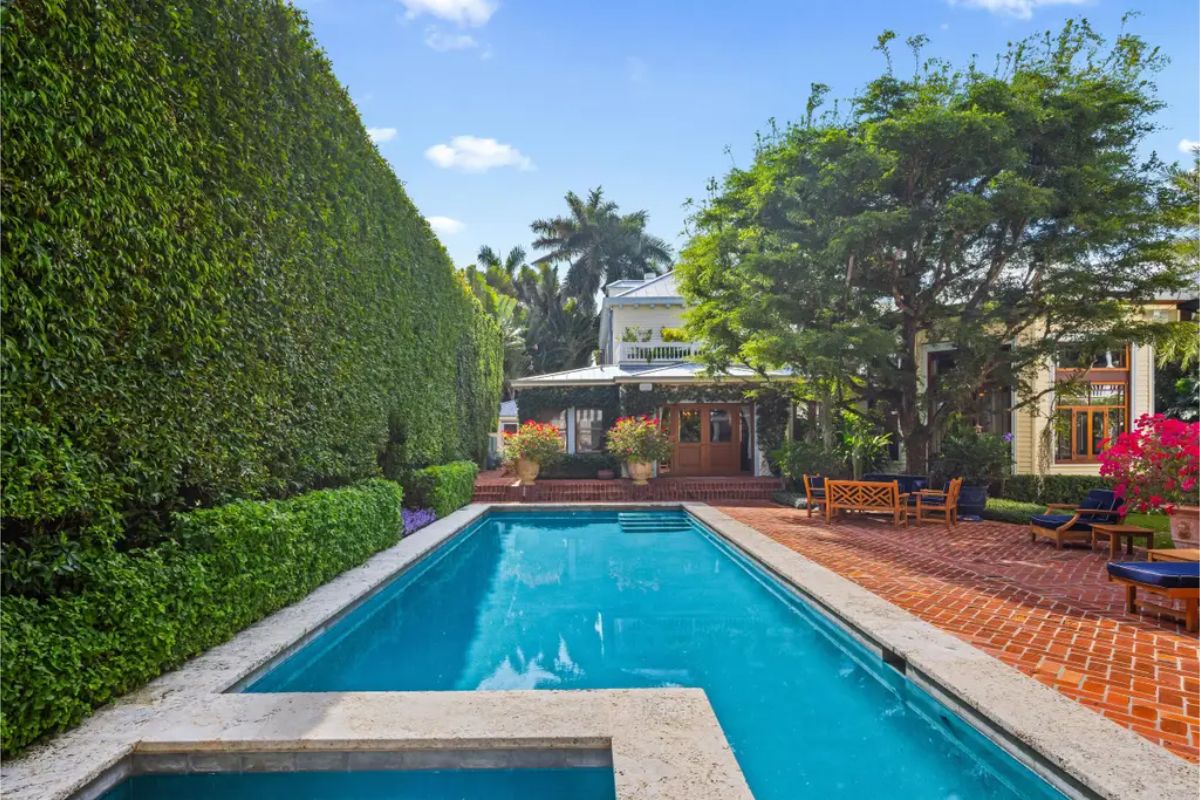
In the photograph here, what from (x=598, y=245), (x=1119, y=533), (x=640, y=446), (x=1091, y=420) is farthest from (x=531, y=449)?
(x=598, y=245)

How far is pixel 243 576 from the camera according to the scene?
540 cm

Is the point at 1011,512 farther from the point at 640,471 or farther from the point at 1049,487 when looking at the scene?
the point at 640,471

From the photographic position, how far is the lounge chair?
17.7ft

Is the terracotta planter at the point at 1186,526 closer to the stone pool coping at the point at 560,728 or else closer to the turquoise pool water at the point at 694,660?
the turquoise pool water at the point at 694,660

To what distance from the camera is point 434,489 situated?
12688 millimetres

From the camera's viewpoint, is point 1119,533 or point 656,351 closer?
point 1119,533

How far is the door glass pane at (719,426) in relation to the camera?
20125 mm

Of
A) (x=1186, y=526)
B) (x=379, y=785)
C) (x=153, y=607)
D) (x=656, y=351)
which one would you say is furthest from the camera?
(x=656, y=351)

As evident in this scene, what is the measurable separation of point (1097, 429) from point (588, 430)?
1406cm

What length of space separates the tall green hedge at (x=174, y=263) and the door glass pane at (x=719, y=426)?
1277 centimetres

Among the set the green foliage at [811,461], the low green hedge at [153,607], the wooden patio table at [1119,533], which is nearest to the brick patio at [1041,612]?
the wooden patio table at [1119,533]

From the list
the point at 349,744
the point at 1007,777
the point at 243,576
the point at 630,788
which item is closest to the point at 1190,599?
the point at 1007,777

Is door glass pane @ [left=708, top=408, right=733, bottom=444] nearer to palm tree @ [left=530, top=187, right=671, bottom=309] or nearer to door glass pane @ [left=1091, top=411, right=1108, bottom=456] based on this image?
door glass pane @ [left=1091, top=411, right=1108, bottom=456]

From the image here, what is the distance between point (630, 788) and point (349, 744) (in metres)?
1.63
